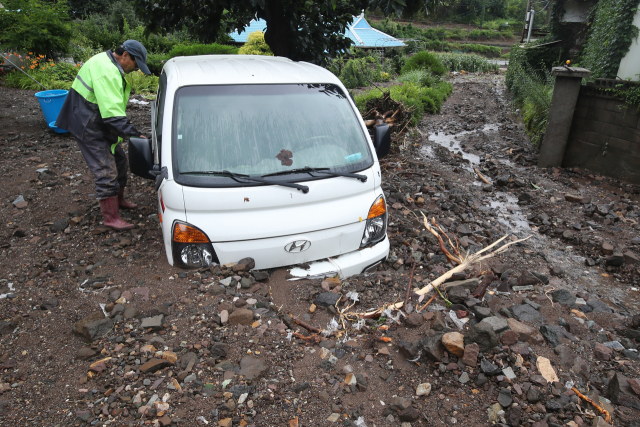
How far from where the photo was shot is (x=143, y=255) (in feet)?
13.1

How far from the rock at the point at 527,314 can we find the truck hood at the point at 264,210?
1.56 metres

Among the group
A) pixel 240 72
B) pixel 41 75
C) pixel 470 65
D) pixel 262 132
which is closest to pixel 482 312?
pixel 262 132

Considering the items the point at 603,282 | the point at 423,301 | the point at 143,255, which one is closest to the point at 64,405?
the point at 143,255

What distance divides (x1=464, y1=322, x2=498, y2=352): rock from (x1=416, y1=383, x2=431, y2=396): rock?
46cm

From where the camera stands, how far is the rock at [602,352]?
9.66 feet

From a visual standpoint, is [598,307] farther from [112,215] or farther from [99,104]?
[99,104]

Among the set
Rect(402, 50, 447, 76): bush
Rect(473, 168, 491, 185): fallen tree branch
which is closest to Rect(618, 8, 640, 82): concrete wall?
Rect(473, 168, 491, 185): fallen tree branch

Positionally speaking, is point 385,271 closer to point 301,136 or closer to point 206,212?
point 301,136

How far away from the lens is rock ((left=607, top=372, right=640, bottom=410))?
2.54 meters

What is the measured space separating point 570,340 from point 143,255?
3.68m

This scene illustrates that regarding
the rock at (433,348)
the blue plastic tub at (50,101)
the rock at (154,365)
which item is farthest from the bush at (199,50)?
the rock at (433,348)

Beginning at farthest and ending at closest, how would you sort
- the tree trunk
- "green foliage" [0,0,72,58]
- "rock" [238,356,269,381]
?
"green foliage" [0,0,72,58] < the tree trunk < "rock" [238,356,269,381]

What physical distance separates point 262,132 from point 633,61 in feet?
32.0

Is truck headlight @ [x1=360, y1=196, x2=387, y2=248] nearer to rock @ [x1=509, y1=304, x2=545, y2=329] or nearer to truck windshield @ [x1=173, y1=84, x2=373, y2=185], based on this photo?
truck windshield @ [x1=173, y1=84, x2=373, y2=185]
